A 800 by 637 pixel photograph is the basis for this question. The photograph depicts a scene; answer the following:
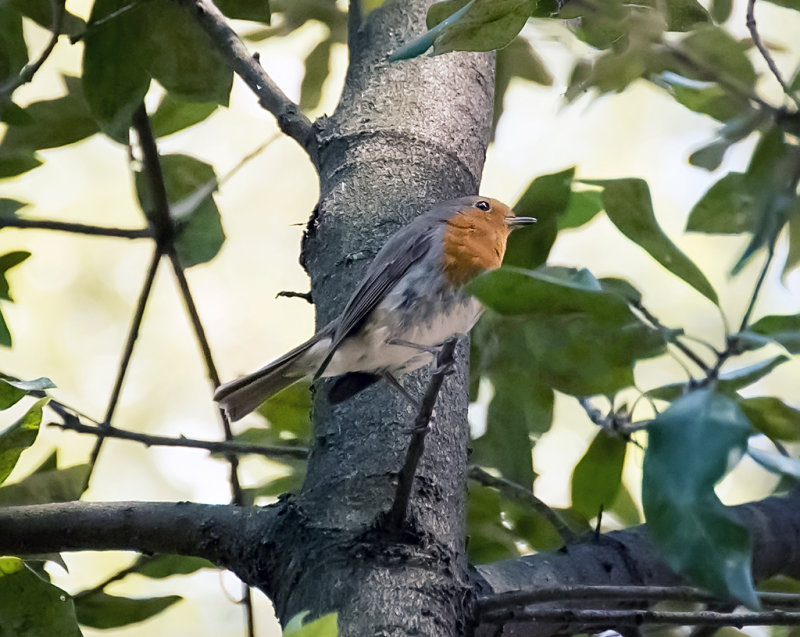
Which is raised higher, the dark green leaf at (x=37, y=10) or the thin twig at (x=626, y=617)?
the dark green leaf at (x=37, y=10)

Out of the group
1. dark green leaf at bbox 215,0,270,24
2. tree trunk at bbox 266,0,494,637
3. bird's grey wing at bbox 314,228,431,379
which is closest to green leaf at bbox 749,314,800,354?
tree trunk at bbox 266,0,494,637

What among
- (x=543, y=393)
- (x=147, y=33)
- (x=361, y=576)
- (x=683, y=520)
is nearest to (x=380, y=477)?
(x=361, y=576)

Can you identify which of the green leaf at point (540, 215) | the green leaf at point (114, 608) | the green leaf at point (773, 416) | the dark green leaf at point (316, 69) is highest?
the dark green leaf at point (316, 69)

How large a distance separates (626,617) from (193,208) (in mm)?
1191

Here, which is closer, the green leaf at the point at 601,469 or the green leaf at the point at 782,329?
the green leaf at the point at 782,329

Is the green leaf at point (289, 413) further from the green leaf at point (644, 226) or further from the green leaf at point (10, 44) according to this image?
the green leaf at point (644, 226)

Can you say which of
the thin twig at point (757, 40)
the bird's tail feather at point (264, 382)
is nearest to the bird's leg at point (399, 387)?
the bird's tail feather at point (264, 382)

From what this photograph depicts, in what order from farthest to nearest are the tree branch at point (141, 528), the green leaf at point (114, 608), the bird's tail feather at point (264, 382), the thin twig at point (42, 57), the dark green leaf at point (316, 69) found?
the dark green leaf at point (316, 69) → the bird's tail feather at point (264, 382) → the green leaf at point (114, 608) → the thin twig at point (42, 57) → the tree branch at point (141, 528)

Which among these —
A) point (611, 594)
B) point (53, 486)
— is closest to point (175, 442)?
point (53, 486)

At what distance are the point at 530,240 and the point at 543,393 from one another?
30cm

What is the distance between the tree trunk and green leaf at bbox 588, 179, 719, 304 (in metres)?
0.48

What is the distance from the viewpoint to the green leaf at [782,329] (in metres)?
0.93

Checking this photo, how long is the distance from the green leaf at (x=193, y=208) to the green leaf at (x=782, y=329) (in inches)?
A: 51.9

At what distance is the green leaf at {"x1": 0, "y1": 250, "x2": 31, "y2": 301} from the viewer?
1.91 m
